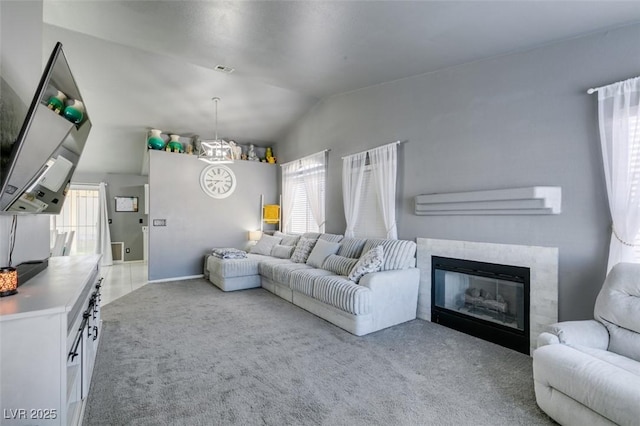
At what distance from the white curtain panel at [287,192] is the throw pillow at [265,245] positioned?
603 millimetres

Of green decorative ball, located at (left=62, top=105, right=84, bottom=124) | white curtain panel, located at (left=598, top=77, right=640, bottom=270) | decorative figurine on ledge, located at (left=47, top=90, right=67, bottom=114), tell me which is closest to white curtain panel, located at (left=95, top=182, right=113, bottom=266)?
green decorative ball, located at (left=62, top=105, right=84, bottom=124)

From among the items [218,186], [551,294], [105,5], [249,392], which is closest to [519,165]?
[551,294]

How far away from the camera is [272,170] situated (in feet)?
23.0

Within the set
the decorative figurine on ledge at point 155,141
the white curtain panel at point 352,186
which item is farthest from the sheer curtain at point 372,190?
the decorative figurine on ledge at point 155,141

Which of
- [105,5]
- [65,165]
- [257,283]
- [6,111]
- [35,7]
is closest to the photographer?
[6,111]

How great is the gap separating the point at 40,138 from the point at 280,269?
124 inches

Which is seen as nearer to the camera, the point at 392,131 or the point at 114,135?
the point at 392,131

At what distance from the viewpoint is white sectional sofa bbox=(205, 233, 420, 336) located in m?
3.25

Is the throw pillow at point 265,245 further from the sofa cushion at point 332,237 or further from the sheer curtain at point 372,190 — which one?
the sheer curtain at point 372,190

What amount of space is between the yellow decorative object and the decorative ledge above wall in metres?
3.64

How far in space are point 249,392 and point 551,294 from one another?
2662 millimetres

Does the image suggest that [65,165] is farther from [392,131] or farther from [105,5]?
[392,131]

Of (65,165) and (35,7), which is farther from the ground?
(35,7)

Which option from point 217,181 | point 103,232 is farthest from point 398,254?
point 103,232
